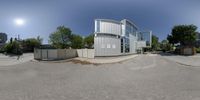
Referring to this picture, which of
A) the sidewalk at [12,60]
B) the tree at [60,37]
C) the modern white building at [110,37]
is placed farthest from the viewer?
the tree at [60,37]

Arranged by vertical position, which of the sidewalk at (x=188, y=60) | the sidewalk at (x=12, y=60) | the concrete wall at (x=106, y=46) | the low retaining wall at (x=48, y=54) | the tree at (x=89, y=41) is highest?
the tree at (x=89, y=41)

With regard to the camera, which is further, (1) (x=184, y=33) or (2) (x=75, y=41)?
(2) (x=75, y=41)

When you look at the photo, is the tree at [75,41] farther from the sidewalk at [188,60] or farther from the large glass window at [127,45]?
the sidewalk at [188,60]

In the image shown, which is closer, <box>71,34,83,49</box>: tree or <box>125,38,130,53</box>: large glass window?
<box>125,38,130,53</box>: large glass window

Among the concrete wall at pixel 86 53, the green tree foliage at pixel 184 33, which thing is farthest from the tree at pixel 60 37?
the green tree foliage at pixel 184 33

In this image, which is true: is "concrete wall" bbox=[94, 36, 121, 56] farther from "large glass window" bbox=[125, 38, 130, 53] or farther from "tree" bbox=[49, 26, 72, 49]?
"tree" bbox=[49, 26, 72, 49]

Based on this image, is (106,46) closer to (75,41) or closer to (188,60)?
(188,60)

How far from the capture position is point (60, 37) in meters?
41.6

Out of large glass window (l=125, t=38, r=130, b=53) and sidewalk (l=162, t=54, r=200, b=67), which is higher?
large glass window (l=125, t=38, r=130, b=53)

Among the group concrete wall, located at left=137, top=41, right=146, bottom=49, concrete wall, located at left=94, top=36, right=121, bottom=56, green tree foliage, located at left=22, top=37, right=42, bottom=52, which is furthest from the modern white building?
green tree foliage, located at left=22, top=37, right=42, bottom=52

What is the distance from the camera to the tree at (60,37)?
41344mm

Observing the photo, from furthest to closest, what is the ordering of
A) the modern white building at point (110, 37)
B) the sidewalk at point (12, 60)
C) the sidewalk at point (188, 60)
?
the modern white building at point (110, 37), the sidewalk at point (12, 60), the sidewalk at point (188, 60)

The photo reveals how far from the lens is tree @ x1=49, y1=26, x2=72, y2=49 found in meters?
41.3

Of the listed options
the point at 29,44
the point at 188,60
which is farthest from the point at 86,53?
the point at 29,44
